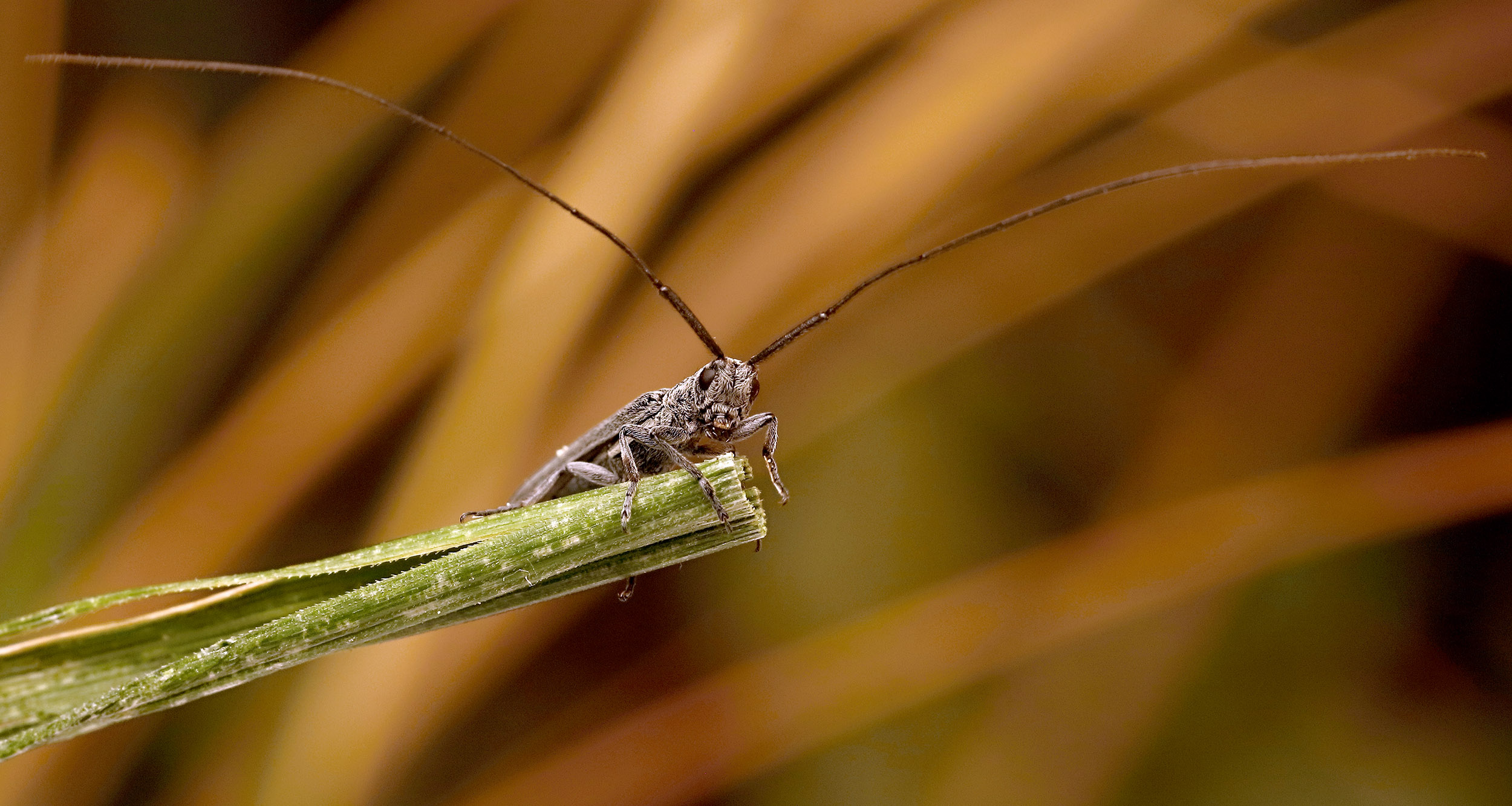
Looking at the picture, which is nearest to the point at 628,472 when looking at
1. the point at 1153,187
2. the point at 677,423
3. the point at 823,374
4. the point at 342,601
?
the point at 677,423

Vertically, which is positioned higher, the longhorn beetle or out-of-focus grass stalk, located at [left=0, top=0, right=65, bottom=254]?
out-of-focus grass stalk, located at [left=0, top=0, right=65, bottom=254]

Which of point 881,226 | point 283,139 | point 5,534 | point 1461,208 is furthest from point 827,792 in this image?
point 283,139

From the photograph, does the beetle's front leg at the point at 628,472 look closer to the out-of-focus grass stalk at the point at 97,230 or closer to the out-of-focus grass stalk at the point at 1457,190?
the out-of-focus grass stalk at the point at 97,230

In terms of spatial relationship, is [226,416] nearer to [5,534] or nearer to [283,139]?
[5,534]

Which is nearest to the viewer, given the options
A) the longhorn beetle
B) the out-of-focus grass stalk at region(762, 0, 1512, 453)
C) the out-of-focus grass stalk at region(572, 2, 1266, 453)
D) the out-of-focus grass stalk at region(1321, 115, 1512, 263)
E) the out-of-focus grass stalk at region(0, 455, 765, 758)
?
the out-of-focus grass stalk at region(0, 455, 765, 758)

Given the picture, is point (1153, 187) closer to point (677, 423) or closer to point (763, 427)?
point (763, 427)

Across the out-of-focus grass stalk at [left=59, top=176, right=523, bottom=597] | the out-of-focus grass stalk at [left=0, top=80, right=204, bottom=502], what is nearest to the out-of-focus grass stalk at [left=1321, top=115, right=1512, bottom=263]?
the out-of-focus grass stalk at [left=59, top=176, right=523, bottom=597]

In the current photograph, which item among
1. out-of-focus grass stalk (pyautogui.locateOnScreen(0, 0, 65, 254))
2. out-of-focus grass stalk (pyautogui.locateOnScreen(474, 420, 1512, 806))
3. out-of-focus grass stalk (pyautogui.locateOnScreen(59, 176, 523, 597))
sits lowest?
out-of-focus grass stalk (pyautogui.locateOnScreen(474, 420, 1512, 806))

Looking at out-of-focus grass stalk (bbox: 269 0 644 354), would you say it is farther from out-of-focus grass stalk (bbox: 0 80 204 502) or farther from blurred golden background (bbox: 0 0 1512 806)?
out-of-focus grass stalk (bbox: 0 80 204 502)
